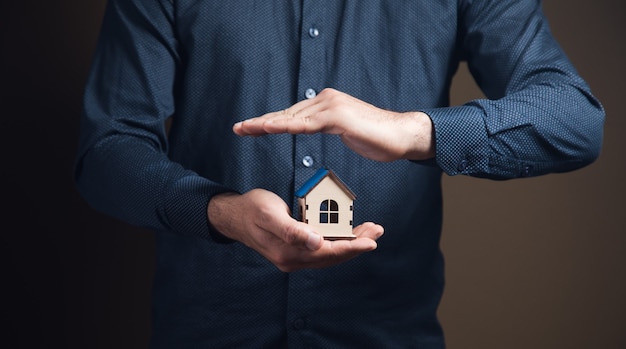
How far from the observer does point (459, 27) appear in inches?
69.0

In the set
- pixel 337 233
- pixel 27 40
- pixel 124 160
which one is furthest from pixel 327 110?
pixel 27 40

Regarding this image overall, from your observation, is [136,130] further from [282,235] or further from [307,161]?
[282,235]

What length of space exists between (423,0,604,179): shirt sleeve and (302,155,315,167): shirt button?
12.7 inches

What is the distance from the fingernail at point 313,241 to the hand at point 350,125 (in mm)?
144

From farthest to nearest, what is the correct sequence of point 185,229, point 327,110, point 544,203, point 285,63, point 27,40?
1. point 544,203
2. point 27,40
3. point 285,63
4. point 185,229
5. point 327,110

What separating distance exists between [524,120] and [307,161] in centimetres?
41

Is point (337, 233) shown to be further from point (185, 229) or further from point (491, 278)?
point (491, 278)

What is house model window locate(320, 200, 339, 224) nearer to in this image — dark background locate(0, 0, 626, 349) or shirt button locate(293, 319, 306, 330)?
shirt button locate(293, 319, 306, 330)

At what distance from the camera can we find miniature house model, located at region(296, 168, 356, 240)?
1.34m

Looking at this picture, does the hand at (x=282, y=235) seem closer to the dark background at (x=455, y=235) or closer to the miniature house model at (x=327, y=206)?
the miniature house model at (x=327, y=206)

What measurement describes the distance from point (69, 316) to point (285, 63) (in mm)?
949

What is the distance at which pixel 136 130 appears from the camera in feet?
5.49

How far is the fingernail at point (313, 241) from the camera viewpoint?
1219 millimetres

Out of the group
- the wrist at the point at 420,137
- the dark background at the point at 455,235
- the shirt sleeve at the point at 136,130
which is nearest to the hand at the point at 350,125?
the wrist at the point at 420,137
